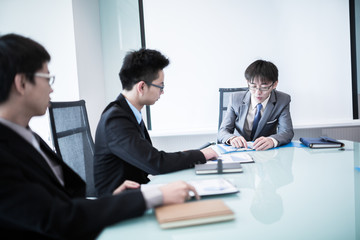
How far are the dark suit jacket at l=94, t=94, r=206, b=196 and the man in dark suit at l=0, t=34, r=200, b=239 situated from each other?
1.33 feet

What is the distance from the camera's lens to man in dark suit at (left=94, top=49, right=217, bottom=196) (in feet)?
4.24

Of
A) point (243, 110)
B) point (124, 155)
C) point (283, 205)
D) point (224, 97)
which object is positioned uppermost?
point (224, 97)

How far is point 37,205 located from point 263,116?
2.06m

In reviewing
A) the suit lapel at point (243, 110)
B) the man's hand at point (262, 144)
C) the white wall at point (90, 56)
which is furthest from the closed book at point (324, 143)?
the white wall at point (90, 56)

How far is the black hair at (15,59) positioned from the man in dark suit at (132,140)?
543 millimetres

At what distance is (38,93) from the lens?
868 mm

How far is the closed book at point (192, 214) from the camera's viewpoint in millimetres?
736

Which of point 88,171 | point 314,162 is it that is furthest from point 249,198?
point 88,171

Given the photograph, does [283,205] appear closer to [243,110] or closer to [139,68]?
[139,68]

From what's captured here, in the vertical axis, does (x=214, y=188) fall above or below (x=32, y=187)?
below

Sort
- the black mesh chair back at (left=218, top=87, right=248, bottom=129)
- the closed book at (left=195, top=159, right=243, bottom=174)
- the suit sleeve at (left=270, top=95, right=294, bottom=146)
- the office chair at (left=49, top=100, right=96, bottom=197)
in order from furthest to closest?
1. the black mesh chair back at (left=218, top=87, right=248, bottom=129)
2. the suit sleeve at (left=270, top=95, right=294, bottom=146)
3. the office chair at (left=49, top=100, right=96, bottom=197)
4. the closed book at (left=195, top=159, right=243, bottom=174)

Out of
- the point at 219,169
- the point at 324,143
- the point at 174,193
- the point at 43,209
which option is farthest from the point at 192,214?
the point at 324,143

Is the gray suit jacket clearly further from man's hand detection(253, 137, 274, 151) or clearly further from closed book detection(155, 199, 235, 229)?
closed book detection(155, 199, 235, 229)

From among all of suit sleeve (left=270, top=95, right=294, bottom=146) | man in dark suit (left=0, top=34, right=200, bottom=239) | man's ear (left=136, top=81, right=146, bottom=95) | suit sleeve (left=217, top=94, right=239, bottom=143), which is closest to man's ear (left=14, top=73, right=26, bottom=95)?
man in dark suit (left=0, top=34, right=200, bottom=239)
